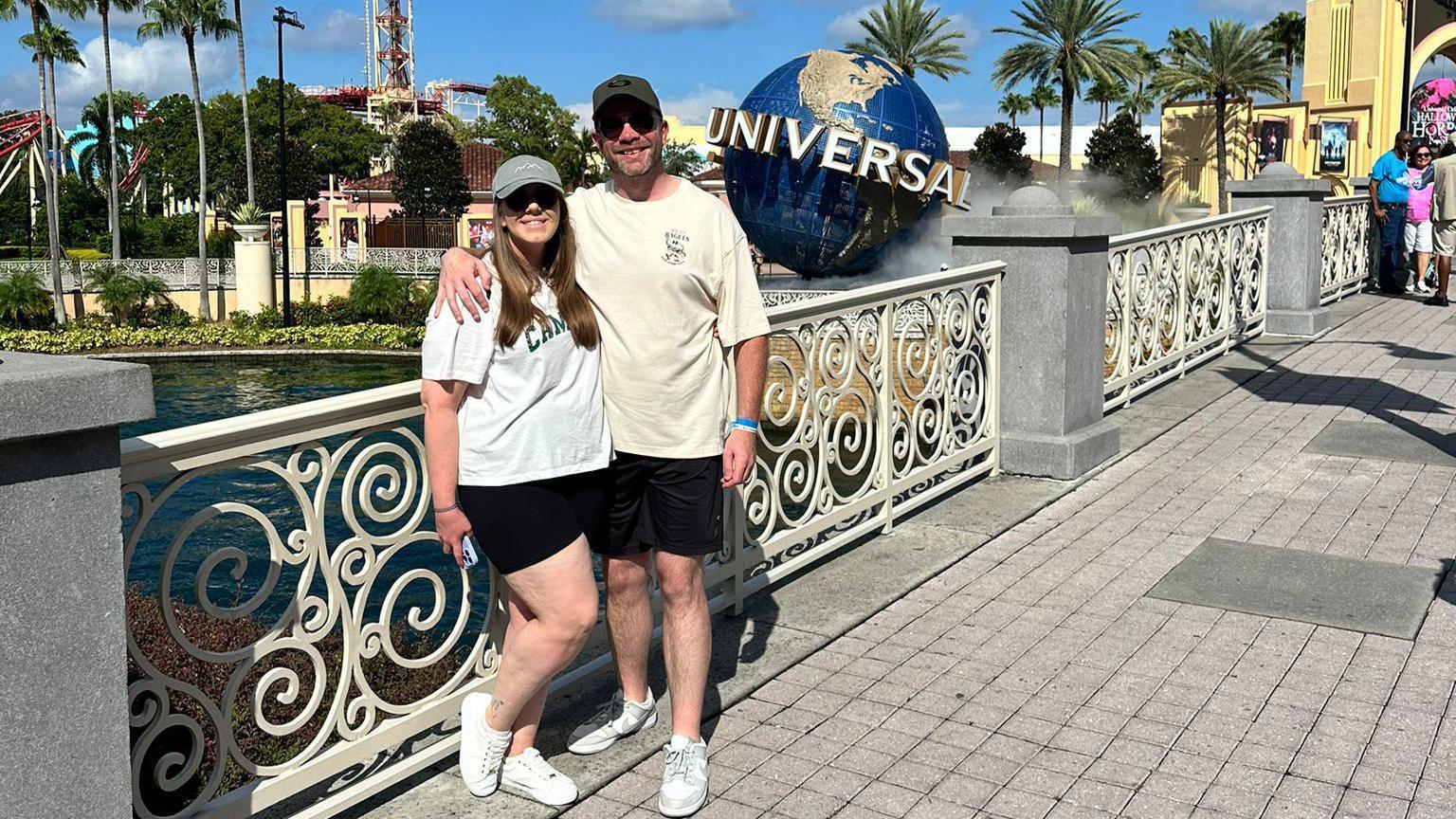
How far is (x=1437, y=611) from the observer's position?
5031mm

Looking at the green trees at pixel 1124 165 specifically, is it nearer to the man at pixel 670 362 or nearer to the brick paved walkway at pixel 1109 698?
the brick paved walkway at pixel 1109 698

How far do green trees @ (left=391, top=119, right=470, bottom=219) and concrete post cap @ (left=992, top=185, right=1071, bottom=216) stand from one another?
198 feet

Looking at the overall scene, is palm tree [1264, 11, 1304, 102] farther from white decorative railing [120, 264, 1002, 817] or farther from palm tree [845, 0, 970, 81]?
white decorative railing [120, 264, 1002, 817]

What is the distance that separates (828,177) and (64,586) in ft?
74.7

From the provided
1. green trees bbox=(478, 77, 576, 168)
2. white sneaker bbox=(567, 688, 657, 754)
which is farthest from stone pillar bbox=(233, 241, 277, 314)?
white sneaker bbox=(567, 688, 657, 754)

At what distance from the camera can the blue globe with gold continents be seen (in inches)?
978

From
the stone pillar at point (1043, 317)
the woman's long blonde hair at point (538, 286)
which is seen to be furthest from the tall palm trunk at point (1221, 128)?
the woman's long blonde hair at point (538, 286)

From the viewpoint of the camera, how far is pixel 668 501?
11.8 feet

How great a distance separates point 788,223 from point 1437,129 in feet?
89.4

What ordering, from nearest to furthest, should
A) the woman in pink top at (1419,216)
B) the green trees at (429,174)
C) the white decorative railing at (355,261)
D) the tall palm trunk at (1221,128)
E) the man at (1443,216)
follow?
the man at (1443,216) < the woman in pink top at (1419,216) < the white decorative railing at (355,261) < the tall palm trunk at (1221,128) < the green trees at (429,174)

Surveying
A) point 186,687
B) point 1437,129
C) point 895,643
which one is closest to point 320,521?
point 186,687

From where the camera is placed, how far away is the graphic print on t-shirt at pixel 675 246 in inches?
136

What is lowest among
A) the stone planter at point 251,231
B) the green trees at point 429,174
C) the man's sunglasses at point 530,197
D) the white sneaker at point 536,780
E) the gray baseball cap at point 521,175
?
the white sneaker at point 536,780

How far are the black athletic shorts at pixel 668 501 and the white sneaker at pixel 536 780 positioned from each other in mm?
603
